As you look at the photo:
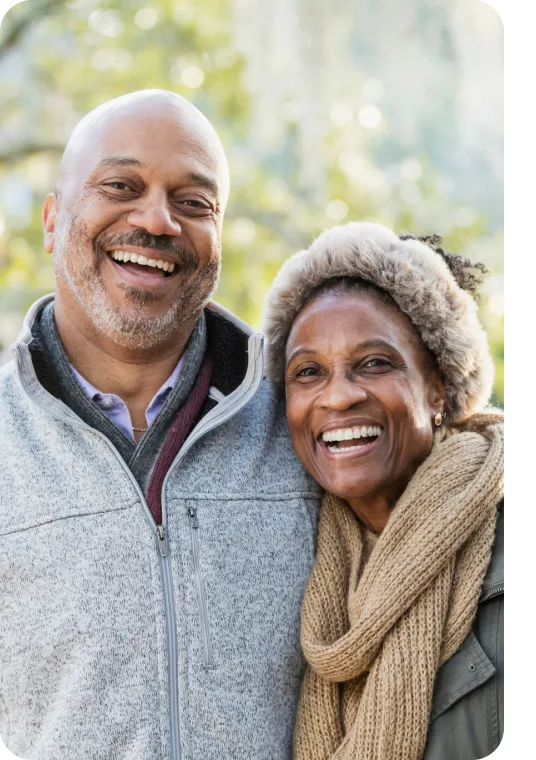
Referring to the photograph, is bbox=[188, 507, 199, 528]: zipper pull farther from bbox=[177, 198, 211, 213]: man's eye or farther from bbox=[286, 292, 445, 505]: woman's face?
bbox=[177, 198, 211, 213]: man's eye

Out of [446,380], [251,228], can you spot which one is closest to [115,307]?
[446,380]

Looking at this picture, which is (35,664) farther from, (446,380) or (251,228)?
(251,228)

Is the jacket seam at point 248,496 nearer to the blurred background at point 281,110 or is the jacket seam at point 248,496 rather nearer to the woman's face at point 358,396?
the woman's face at point 358,396

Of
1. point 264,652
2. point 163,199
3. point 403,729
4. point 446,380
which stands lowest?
point 403,729

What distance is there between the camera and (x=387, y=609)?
171 cm

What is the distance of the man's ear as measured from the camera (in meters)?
2.05

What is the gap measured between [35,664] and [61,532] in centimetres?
24

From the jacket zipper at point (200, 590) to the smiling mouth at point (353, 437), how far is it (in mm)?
301

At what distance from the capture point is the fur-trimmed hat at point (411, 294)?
187 centimetres

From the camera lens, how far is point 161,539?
172 centimetres

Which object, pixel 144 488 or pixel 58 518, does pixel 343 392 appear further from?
pixel 58 518

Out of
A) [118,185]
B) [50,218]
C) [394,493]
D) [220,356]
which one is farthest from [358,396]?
[50,218]

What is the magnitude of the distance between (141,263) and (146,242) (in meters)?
0.05

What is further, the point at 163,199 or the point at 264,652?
the point at 163,199
